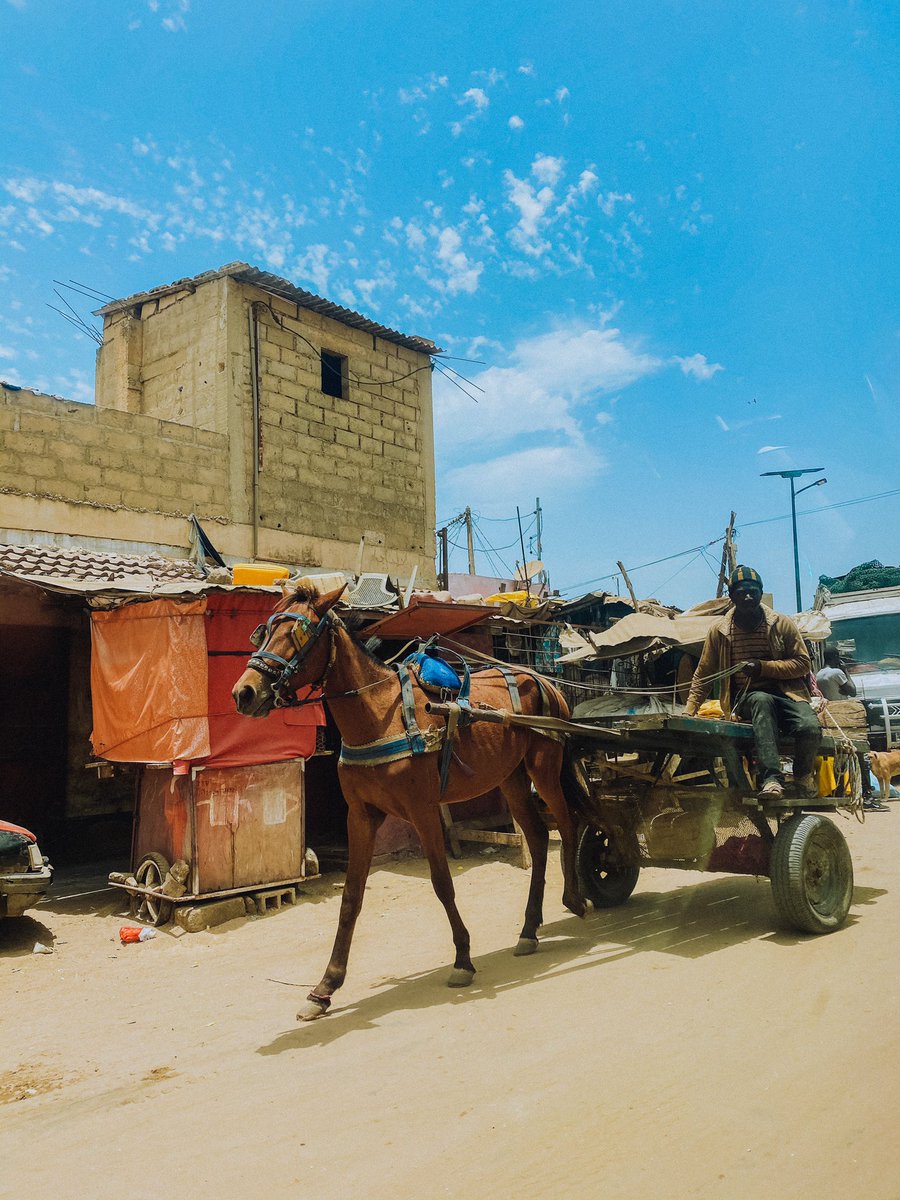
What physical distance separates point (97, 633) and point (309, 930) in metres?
3.53

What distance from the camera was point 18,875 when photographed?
6.47 m

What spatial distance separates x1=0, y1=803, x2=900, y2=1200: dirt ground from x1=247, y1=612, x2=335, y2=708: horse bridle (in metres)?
1.84

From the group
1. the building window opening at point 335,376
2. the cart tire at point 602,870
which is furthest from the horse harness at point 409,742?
the building window opening at point 335,376

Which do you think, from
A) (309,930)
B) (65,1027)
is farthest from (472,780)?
(65,1027)

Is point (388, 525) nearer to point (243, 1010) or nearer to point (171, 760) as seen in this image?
point (171, 760)

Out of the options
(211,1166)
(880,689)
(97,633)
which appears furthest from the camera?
(880,689)

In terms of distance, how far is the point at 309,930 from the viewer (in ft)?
22.7

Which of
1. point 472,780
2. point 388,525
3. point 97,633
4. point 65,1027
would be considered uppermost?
point 388,525

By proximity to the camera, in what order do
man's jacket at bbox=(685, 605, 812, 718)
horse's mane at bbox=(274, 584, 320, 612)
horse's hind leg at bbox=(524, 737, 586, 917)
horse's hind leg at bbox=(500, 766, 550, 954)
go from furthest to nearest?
horse's hind leg at bbox=(524, 737, 586, 917) < man's jacket at bbox=(685, 605, 812, 718) < horse's hind leg at bbox=(500, 766, 550, 954) < horse's mane at bbox=(274, 584, 320, 612)

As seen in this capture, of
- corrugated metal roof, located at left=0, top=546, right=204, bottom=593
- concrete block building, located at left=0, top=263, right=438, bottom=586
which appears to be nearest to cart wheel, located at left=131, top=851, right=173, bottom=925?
corrugated metal roof, located at left=0, top=546, right=204, bottom=593

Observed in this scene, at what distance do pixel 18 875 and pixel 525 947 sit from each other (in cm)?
392

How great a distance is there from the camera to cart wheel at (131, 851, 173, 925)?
23.4 feet

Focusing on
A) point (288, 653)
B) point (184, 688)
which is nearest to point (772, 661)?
point (288, 653)

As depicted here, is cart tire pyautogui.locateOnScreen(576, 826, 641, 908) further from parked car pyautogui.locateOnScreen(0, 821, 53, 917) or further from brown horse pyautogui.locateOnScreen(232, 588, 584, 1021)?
parked car pyautogui.locateOnScreen(0, 821, 53, 917)
